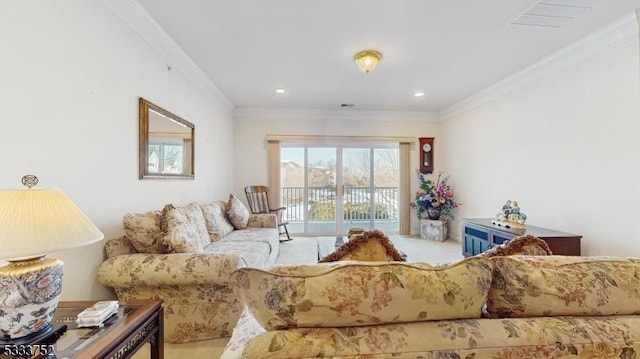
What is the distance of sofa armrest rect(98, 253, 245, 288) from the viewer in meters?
1.96

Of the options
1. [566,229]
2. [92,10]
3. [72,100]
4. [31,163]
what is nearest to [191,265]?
[31,163]

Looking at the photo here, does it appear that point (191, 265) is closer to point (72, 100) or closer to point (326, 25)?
point (72, 100)

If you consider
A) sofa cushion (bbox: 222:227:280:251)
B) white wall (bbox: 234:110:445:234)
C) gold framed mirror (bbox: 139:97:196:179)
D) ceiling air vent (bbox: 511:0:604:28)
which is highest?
ceiling air vent (bbox: 511:0:604:28)

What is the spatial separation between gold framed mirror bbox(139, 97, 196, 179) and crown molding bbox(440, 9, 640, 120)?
4.12m

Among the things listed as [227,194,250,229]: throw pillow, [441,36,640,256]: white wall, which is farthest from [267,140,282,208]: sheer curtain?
[441,36,640,256]: white wall

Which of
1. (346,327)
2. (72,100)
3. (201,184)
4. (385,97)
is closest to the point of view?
(346,327)

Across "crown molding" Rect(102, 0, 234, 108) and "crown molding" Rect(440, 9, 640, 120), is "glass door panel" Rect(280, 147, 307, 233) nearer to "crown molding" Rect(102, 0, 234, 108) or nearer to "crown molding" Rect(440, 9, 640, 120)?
"crown molding" Rect(102, 0, 234, 108)

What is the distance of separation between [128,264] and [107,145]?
86cm

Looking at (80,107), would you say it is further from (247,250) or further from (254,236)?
(254,236)

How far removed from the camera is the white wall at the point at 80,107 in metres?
1.48

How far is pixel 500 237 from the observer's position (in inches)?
127

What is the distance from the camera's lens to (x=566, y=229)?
10.5 feet

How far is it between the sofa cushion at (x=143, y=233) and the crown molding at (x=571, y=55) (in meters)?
4.15

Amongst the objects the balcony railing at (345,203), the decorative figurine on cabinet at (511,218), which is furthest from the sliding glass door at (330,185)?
the decorative figurine on cabinet at (511,218)
